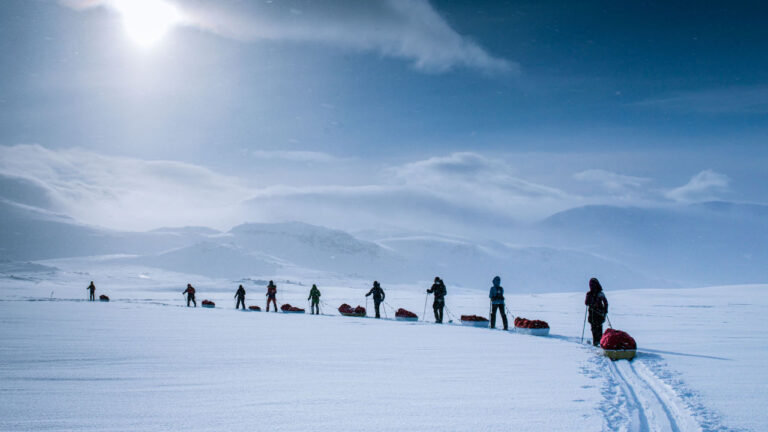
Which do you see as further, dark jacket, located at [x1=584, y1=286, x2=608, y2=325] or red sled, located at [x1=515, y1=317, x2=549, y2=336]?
red sled, located at [x1=515, y1=317, x2=549, y2=336]

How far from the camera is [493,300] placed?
1805cm

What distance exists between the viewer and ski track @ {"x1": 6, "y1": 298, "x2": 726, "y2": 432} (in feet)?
19.4

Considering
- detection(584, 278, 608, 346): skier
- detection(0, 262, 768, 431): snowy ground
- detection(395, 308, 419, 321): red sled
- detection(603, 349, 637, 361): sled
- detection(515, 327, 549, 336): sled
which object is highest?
detection(584, 278, 608, 346): skier

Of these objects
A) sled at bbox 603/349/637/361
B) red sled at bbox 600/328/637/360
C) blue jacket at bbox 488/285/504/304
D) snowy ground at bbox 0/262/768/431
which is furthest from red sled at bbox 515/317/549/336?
sled at bbox 603/349/637/361

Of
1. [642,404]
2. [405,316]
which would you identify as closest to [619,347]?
[642,404]

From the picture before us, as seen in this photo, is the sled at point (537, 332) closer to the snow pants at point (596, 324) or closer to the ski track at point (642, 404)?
the snow pants at point (596, 324)

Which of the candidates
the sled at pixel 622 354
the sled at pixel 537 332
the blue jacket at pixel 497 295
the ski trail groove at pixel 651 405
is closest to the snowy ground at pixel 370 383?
the ski trail groove at pixel 651 405

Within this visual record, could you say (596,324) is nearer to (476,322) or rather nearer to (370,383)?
(476,322)

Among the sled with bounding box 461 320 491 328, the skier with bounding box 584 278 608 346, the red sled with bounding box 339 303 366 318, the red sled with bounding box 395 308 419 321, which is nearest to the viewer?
the skier with bounding box 584 278 608 346

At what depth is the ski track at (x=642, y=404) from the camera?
592 centimetres

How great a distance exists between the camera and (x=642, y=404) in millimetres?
6969

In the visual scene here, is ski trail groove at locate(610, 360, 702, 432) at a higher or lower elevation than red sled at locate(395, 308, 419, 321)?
lower

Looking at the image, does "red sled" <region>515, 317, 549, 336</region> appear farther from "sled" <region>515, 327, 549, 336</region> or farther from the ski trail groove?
the ski trail groove

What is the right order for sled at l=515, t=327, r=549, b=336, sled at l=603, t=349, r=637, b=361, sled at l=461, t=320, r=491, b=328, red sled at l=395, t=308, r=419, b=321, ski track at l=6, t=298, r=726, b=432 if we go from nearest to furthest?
1. ski track at l=6, t=298, r=726, b=432
2. sled at l=603, t=349, r=637, b=361
3. sled at l=515, t=327, r=549, b=336
4. sled at l=461, t=320, r=491, b=328
5. red sled at l=395, t=308, r=419, b=321
